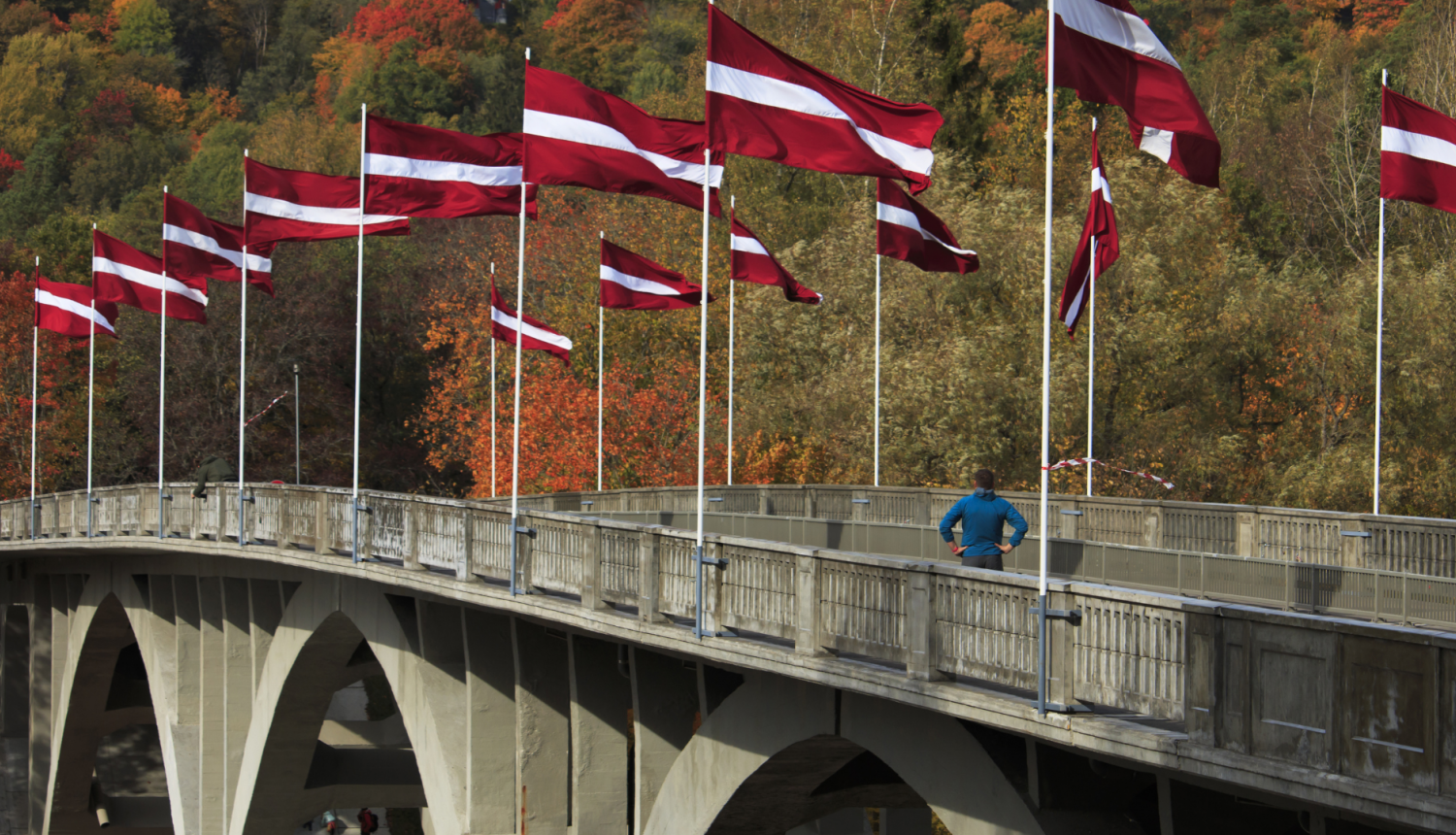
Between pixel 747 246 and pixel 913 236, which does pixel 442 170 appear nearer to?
pixel 747 246

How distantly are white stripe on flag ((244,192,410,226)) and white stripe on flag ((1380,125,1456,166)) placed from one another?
15178 millimetres

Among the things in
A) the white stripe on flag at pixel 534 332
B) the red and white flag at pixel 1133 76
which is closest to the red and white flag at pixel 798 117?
the red and white flag at pixel 1133 76

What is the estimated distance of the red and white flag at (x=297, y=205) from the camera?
26906mm

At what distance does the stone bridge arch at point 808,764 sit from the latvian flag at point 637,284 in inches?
471

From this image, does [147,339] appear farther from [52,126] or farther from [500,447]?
[52,126]

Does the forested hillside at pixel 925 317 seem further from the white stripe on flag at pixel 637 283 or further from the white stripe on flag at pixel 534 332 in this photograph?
the white stripe on flag at pixel 637 283

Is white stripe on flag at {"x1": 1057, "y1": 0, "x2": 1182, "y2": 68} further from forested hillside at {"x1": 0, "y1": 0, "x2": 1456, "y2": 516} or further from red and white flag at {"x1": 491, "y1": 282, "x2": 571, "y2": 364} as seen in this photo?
forested hillside at {"x1": 0, "y1": 0, "x2": 1456, "y2": 516}

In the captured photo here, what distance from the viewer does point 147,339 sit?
62.7 meters

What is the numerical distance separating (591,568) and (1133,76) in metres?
7.40

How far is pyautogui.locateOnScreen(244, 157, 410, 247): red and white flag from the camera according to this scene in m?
26.9

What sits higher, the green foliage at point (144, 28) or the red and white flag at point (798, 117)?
the green foliage at point (144, 28)

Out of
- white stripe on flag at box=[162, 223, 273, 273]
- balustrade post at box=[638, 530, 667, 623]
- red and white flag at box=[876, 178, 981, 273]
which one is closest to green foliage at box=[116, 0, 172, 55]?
white stripe on flag at box=[162, 223, 273, 273]

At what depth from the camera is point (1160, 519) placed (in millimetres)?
22094

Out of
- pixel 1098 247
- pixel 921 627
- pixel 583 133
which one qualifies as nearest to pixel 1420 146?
pixel 1098 247
